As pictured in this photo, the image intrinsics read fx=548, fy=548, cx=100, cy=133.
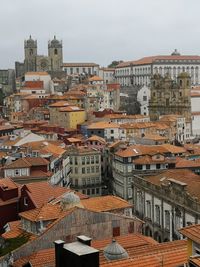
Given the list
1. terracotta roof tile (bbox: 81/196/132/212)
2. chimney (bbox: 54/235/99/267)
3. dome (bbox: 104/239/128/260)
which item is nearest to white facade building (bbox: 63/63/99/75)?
terracotta roof tile (bbox: 81/196/132/212)

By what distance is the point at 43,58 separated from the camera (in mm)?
162375

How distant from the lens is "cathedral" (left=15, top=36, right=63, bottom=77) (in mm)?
161125

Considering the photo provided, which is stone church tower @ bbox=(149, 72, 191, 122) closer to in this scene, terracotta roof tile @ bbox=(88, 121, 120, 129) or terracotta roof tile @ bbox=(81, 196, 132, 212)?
terracotta roof tile @ bbox=(88, 121, 120, 129)

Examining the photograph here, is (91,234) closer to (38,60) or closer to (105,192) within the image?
(105,192)

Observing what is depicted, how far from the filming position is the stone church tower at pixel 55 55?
161 m

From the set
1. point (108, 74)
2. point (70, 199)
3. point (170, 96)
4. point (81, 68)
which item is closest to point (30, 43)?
point (81, 68)

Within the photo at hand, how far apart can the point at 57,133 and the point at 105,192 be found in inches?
912

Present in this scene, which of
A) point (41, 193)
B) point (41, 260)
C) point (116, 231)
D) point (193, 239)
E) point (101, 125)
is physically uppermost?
point (193, 239)

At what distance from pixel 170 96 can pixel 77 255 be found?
4449 inches

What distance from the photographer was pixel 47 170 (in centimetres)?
4816

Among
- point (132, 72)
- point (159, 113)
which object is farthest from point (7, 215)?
point (132, 72)

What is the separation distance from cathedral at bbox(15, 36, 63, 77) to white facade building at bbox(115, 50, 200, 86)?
23.7 metres

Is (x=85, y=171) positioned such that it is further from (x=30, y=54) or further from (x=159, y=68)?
(x=159, y=68)

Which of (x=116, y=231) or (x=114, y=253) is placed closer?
(x=114, y=253)
